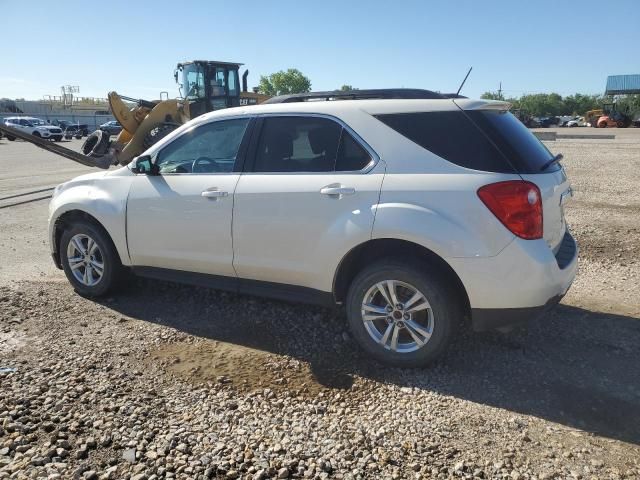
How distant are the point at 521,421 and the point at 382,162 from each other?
188 cm

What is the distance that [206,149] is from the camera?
4516mm

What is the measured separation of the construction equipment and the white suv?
6.27 m

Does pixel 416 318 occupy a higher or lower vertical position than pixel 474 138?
lower

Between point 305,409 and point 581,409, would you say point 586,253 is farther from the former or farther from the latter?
point 305,409

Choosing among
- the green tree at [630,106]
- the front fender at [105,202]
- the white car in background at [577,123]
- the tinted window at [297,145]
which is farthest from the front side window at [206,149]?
the white car in background at [577,123]

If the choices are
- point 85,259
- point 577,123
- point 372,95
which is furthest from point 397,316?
point 577,123

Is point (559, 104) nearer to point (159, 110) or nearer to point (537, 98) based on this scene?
point (537, 98)

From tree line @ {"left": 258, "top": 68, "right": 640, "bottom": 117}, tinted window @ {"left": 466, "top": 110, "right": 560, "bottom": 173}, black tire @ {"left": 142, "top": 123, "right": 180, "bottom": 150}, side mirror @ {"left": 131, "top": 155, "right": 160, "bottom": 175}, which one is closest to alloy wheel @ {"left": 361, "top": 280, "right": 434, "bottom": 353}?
tinted window @ {"left": 466, "top": 110, "right": 560, "bottom": 173}

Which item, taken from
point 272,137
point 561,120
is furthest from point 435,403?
point 561,120

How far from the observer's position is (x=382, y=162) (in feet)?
12.0

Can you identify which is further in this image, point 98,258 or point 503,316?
point 98,258

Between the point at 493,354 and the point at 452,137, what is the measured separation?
66.3 inches

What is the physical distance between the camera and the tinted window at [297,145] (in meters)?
3.90

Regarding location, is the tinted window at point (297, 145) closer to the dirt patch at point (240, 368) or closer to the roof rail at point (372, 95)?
the roof rail at point (372, 95)
